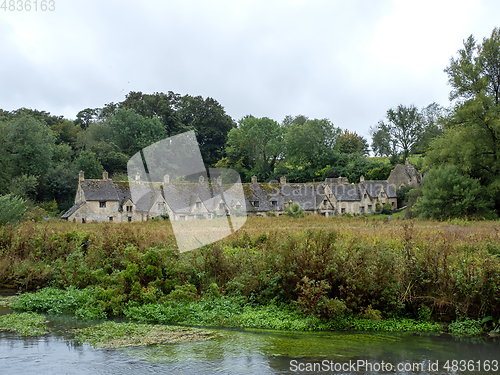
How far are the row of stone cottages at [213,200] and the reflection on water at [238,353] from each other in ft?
144

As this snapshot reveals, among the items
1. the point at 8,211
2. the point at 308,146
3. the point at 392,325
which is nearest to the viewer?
the point at 392,325

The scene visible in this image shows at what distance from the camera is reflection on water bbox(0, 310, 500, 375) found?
288 inches

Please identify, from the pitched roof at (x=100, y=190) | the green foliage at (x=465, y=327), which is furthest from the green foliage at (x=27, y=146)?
the green foliage at (x=465, y=327)

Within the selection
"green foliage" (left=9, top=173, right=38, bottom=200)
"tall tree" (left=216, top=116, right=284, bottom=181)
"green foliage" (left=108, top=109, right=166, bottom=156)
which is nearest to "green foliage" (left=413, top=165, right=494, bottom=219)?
"tall tree" (left=216, top=116, right=284, bottom=181)

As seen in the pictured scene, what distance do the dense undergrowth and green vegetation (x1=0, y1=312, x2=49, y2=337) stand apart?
89 cm

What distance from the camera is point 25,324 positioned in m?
10.1

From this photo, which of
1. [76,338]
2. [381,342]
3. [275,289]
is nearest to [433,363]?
[381,342]

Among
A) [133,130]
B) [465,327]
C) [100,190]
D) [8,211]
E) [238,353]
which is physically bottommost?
[465,327]

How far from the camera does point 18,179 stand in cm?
6644

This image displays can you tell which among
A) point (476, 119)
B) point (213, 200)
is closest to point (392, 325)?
point (476, 119)

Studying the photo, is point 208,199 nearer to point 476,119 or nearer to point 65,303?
point 476,119

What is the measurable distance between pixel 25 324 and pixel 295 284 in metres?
7.07

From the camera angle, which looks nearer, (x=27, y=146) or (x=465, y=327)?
(x=465, y=327)

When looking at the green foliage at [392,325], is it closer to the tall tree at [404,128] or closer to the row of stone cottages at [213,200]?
the row of stone cottages at [213,200]
